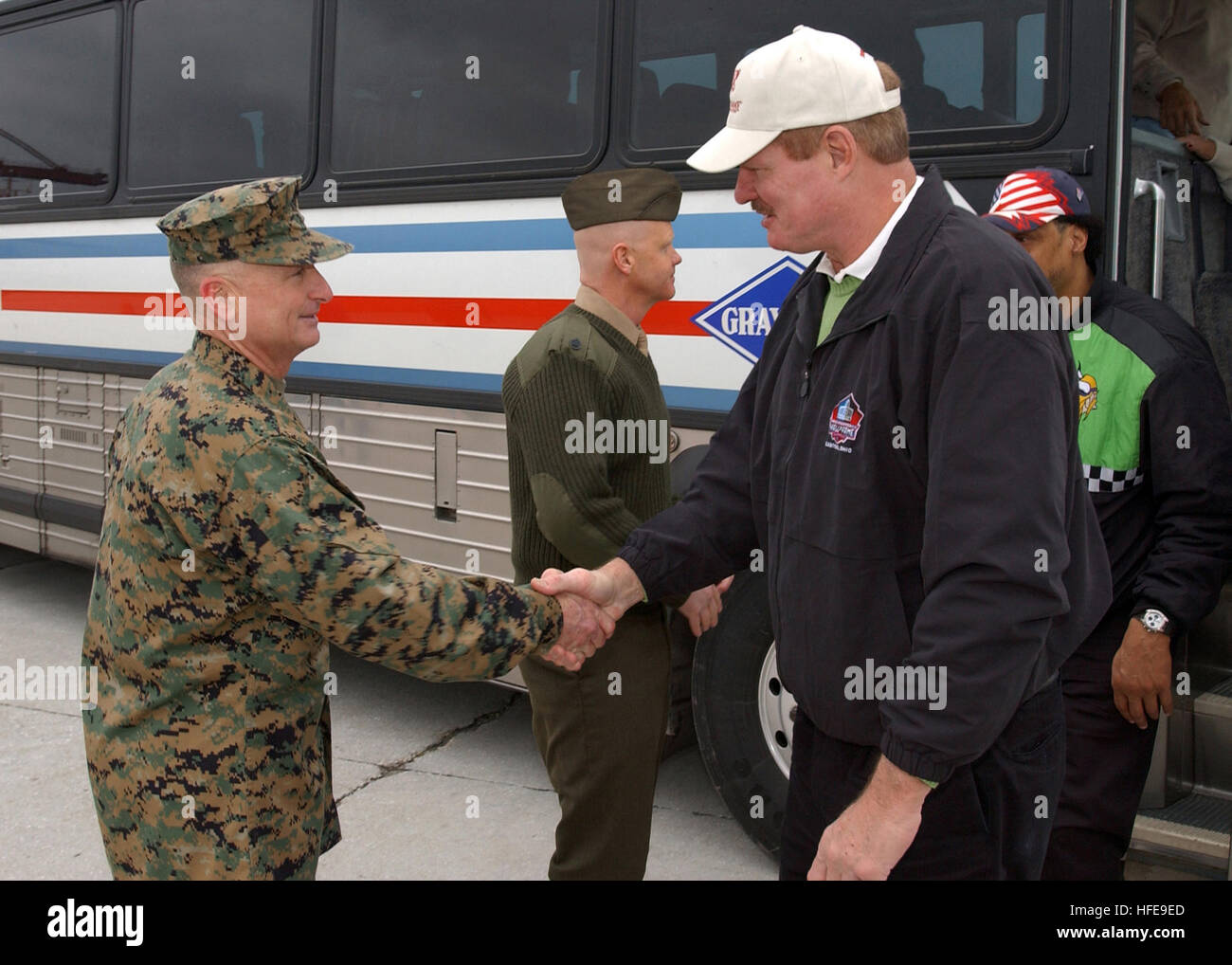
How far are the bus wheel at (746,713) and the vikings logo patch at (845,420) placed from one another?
6.67 feet

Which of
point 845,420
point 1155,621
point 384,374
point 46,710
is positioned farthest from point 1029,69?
point 46,710

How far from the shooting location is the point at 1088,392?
3.05 m

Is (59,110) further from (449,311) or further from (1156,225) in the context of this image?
(1156,225)

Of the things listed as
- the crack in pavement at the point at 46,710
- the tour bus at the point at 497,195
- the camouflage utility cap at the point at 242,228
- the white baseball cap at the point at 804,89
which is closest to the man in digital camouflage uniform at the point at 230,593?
the camouflage utility cap at the point at 242,228

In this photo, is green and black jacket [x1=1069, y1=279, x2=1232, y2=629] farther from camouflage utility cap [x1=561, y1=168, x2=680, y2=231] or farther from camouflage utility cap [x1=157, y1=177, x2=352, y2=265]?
camouflage utility cap [x1=157, y1=177, x2=352, y2=265]

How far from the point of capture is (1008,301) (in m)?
1.86

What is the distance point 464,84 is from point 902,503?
3.25 metres

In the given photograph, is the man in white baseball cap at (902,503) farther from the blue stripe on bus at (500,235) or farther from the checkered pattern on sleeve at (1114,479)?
the blue stripe on bus at (500,235)

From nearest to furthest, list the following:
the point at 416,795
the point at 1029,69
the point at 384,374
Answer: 1. the point at 1029,69
2. the point at 416,795
3. the point at 384,374

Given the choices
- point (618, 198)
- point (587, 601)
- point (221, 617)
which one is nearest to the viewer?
point (221, 617)

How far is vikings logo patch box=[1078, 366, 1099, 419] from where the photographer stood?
120 inches

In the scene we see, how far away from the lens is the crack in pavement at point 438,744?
4.86 meters
